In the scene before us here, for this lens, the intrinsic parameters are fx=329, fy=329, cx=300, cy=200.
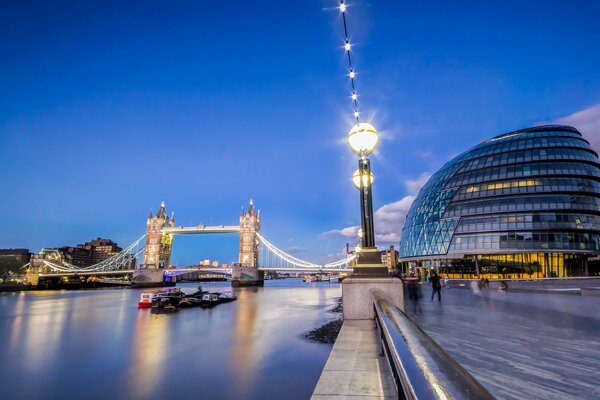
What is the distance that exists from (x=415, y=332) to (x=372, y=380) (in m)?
1.80

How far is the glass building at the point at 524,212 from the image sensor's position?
51.3 m

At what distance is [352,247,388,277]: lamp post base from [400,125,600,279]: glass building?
176ft

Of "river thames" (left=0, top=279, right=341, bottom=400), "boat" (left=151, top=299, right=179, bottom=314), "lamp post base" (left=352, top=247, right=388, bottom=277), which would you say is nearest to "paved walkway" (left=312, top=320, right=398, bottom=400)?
"lamp post base" (left=352, top=247, right=388, bottom=277)

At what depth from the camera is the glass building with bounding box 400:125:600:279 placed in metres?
51.3

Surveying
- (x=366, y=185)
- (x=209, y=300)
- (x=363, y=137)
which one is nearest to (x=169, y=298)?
(x=209, y=300)

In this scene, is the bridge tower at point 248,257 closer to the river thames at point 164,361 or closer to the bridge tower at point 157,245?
the bridge tower at point 157,245

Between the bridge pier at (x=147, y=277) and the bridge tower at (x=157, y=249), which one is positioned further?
the bridge tower at (x=157, y=249)

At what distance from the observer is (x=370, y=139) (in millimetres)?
9219

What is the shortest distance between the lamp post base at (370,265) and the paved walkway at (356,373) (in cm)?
250

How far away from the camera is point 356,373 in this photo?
405 cm

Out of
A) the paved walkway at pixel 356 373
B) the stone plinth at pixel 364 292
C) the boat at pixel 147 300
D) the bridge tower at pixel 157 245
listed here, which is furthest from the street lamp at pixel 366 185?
the bridge tower at pixel 157 245

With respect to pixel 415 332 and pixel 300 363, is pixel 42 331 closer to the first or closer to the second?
pixel 300 363

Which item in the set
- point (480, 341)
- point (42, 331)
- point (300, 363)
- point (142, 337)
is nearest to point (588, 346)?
point (480, 341)

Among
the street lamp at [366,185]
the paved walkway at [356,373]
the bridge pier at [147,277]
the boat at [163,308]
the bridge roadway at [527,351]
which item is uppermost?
the street lamp at [366,185]
